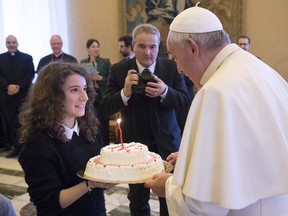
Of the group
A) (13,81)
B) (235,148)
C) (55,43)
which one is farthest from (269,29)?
(235,148)

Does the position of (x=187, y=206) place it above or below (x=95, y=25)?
below

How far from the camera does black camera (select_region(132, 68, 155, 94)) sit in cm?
279

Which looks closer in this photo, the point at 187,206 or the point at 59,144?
the point at 187,206

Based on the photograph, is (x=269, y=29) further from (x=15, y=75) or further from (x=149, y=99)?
(x=15, y=75)

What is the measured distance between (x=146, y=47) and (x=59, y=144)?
1.17 meters

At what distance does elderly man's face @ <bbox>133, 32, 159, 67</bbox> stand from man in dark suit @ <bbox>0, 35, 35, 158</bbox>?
4054 mm

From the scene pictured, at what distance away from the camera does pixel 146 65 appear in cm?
299

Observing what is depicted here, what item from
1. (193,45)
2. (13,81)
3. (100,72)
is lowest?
(13,81)

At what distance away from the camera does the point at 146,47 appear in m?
2.92

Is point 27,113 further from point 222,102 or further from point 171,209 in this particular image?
point 222,102

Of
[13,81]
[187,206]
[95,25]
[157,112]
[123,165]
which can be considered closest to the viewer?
[187,206]

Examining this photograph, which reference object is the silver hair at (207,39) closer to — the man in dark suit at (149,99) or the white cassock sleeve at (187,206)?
the white cassock sleeve at (187,206)

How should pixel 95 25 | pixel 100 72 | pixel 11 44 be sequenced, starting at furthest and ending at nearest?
pixel 95 25, pixel 11 44, pixel 100 72

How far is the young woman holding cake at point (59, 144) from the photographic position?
195 cm
